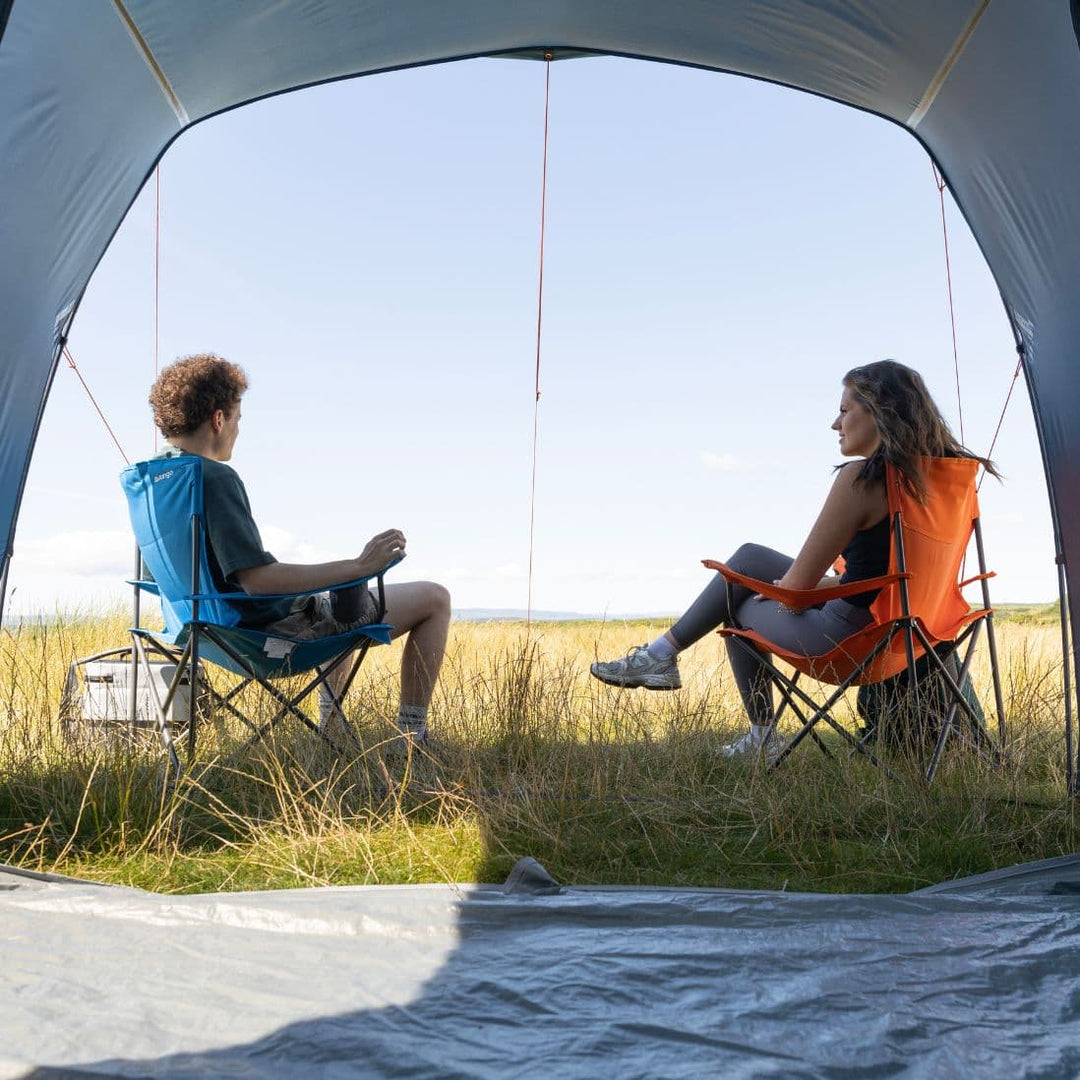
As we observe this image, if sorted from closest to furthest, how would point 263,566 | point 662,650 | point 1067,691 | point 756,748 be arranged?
point 1067,691 → point 263,566 → point 756,748 → point 662,650

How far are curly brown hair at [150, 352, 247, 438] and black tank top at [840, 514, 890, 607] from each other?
182 cm

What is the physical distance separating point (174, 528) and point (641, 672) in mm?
1364

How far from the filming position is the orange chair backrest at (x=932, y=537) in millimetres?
2799

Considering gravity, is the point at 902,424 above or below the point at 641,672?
above

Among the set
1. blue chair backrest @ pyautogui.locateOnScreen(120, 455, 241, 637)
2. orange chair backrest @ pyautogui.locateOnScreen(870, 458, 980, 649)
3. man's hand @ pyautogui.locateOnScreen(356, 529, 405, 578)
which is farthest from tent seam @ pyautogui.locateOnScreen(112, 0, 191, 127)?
orange chair backrest @ pyautogui.locateOnScreen(870, 458, 980, 649)

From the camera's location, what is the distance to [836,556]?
112 inches

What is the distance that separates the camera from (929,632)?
292 centimetres

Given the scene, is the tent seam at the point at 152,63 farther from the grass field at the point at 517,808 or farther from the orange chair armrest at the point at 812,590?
the orange chair armrest at the point at 812,590

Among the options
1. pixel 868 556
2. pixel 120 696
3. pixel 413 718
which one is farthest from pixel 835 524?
pixel 120 696

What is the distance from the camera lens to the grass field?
7.01 ft

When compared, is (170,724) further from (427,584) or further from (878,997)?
(878,997)

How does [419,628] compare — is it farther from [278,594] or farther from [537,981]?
[537,981]

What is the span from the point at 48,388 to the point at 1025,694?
→ 3.18m

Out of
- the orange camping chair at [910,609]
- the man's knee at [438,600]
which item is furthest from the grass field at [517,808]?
the man's knee at [438,600]
